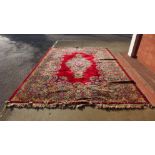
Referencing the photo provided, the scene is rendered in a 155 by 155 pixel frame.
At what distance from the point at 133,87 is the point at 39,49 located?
3662 mm

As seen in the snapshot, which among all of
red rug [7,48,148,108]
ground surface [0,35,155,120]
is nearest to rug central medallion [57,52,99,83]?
red rug [7,48,148,108]

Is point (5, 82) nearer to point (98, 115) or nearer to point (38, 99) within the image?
point (38, 99)

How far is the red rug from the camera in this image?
2.58 m

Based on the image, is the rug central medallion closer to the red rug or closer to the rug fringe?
the red rug

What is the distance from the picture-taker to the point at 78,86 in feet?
10.1

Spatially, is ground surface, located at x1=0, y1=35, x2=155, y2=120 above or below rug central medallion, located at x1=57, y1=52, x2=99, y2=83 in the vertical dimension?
below

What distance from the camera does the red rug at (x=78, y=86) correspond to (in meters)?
2.58

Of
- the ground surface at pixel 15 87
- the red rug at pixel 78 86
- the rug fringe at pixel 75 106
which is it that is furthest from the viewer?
the red rug at pixel 78 86

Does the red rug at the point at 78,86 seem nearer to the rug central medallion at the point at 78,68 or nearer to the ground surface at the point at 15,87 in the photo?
the rug central medallion at the point at 78,68

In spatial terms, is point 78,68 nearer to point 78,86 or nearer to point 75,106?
point 78,86

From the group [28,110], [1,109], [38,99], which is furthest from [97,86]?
[1,109]

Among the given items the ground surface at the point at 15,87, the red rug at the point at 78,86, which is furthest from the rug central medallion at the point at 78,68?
the ground surface at the point at 15,87

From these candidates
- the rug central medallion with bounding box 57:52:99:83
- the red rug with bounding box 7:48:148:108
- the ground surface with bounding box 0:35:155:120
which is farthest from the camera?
the rug central medallion with bounding box 57:52:99:83

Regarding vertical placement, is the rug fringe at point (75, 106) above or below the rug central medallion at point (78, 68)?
below
